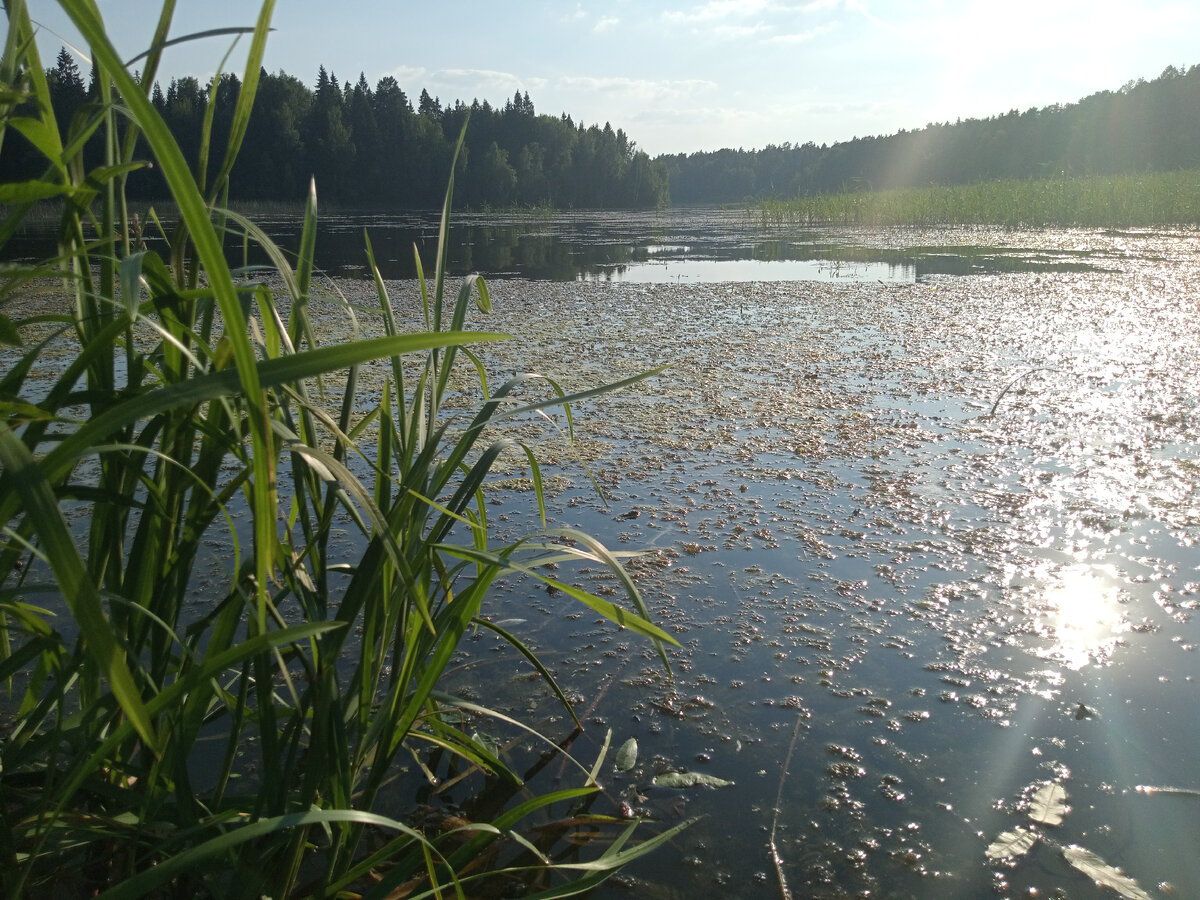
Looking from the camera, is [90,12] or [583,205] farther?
[583,205]

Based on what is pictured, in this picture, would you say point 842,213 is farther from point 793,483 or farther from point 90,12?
point 90,12

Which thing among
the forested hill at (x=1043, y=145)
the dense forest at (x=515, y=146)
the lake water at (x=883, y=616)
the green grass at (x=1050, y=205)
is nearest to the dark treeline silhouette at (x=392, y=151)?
the dense forest at (x=515, y=146)

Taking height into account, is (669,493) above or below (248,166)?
below

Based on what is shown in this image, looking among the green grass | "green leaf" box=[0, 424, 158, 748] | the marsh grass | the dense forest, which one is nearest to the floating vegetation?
the marsh grass

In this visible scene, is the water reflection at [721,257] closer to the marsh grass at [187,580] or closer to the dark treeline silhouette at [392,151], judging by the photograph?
the marsh grass at [187,580]

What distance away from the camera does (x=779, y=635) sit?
1.32 meters

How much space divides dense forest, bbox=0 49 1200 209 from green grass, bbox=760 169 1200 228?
12.5 m

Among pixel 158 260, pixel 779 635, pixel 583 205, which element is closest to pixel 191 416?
pixel 158 260

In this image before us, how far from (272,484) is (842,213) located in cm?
1480

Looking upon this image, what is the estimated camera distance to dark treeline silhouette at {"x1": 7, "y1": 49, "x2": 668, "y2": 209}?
98.8 feet

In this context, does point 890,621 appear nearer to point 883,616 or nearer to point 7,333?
point 883,616

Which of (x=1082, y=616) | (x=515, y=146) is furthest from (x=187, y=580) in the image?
(x=515, y=146)

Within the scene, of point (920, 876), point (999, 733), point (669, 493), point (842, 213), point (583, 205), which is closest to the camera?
point (920, 876)

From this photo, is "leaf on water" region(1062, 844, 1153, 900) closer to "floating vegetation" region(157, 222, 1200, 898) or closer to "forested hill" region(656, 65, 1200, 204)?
"floating vegetation" region(157, 222, 1200, 898)
